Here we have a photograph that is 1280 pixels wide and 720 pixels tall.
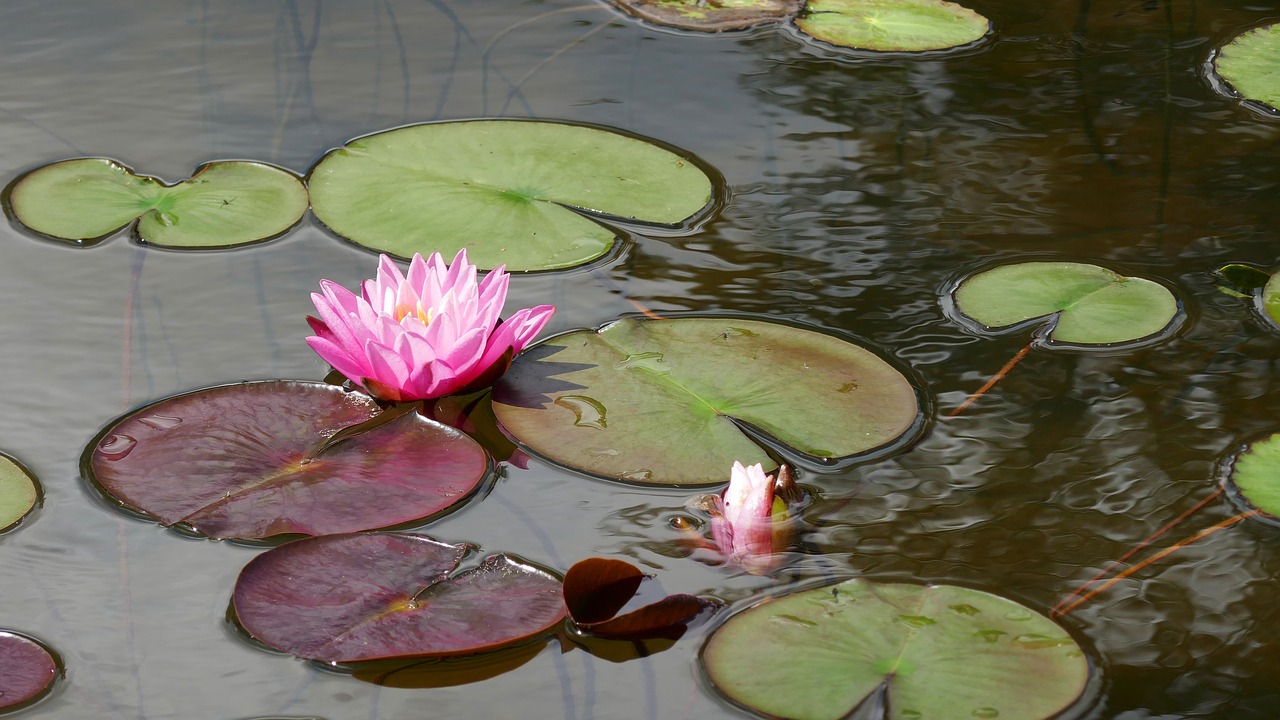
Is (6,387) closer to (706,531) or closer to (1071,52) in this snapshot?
(706,531)

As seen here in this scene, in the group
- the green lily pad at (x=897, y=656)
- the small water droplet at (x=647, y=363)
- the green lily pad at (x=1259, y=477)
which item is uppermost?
the green lily pad at (x=1259, y=477)

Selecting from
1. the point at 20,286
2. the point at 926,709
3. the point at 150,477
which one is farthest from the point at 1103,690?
the point at 20,286

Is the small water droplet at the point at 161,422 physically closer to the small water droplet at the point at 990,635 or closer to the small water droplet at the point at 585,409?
the small water droplet at the point at 585,409

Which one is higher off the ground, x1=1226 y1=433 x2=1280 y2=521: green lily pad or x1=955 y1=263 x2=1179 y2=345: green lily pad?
x1=955 y1=263 x2=1179 y2=345: green lily pad

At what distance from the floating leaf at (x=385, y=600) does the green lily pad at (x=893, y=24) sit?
7.03 ft

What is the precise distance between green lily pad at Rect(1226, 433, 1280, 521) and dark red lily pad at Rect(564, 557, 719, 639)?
34.5 inches

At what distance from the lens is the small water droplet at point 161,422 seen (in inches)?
72.6

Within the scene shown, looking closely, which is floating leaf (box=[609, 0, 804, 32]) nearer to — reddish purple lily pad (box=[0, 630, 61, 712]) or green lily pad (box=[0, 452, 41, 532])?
green lily pad (box=[0, 452, 41, 532])

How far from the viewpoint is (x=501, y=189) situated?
2496mm

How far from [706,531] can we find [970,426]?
52cm

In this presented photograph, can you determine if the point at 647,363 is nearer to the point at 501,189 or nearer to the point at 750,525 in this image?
the point at 750,525

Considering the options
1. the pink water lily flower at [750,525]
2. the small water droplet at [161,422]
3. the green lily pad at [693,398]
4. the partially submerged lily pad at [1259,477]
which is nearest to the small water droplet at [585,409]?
the green lily pad at [693,398]

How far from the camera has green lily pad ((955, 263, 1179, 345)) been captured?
6.91ft

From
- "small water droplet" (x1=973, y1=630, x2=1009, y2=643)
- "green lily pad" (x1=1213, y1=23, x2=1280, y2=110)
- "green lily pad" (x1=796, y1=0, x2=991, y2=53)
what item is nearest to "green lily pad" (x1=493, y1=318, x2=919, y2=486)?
"small water droplet" (x1=973, y1=630, x2=1009, y2=643)
